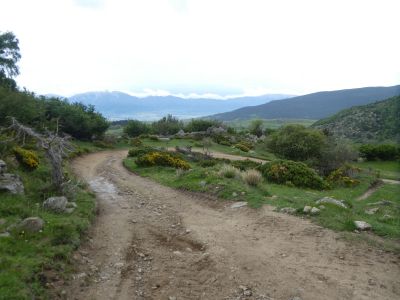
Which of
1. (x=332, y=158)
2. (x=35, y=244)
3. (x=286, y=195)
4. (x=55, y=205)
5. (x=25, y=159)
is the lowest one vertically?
(x=332, y=158)

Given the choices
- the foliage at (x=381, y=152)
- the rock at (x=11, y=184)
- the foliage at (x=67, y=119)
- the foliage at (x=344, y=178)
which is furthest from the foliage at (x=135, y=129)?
the rock at (x=11, y=184)

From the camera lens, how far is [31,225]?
8648mm

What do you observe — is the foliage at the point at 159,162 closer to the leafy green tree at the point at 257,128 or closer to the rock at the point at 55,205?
the rock at the point at 55,205

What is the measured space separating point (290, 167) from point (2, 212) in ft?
47.6

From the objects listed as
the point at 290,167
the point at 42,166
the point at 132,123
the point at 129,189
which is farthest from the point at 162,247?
the point at 132,123

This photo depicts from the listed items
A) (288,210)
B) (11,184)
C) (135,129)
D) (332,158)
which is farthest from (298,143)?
(135,129)

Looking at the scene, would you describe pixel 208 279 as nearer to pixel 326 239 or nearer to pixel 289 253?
pixel 289 253

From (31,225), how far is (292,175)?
13851 millimetres

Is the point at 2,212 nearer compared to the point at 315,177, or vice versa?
the point at 2,212

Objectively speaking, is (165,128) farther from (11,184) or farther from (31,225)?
(31,225)

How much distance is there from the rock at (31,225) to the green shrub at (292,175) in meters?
13.0

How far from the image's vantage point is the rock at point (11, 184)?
1082 centimetres

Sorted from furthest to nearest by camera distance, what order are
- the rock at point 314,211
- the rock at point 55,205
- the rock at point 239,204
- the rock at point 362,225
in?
the rock at point 239,204
the rock at point 314,211
the rock at point 55,205
the rock at point 362,225

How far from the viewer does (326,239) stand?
927cm
